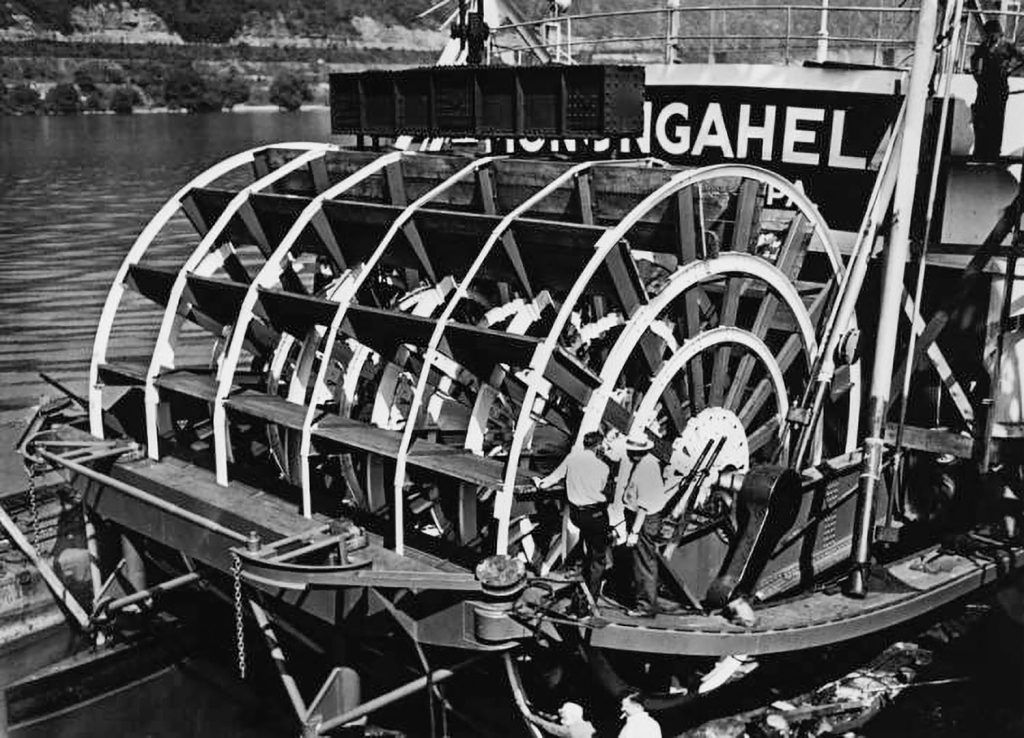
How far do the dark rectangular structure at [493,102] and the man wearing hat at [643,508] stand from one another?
130 inches

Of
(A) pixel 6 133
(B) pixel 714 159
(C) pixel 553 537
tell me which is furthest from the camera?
(A) pixel 6 133

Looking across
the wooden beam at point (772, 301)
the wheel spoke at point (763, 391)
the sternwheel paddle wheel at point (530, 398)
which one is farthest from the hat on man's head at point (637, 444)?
the wheel spoke at point (763, 391)

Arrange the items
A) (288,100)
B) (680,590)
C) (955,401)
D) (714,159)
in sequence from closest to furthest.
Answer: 1. (680,590)
2. (955,401)
3. (714,159)
4. (288,100)

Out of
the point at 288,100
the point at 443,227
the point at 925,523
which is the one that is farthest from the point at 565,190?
the point at 288,100

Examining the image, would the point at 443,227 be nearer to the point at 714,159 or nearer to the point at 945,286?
the point at 714,159

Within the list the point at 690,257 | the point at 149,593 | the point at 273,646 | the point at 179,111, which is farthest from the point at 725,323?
the point at 179,111

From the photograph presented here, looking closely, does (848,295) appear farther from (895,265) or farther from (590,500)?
(590,500)

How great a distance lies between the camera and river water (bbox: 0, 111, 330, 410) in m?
22.9

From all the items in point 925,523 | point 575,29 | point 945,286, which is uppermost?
point 575,29

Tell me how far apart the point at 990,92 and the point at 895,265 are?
2847 millimetres

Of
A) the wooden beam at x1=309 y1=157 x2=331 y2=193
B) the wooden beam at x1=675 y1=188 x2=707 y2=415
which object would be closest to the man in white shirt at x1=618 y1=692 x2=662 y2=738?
the wooden beam at x1=675 y1=188 x2=707 y2=415

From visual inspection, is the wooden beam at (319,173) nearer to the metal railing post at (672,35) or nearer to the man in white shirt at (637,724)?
the metal railing post at (672,35)

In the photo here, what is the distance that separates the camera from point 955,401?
11.4 m

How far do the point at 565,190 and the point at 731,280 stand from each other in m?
1.59
